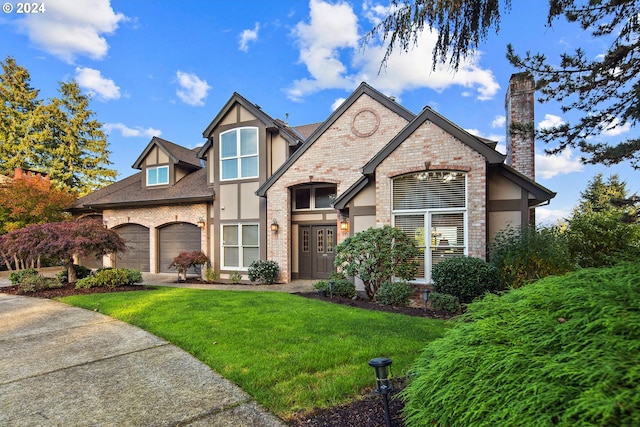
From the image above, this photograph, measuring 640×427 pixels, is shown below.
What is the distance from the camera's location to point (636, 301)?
67.0 inches

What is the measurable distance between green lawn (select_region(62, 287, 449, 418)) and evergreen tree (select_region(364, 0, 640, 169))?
356 cm

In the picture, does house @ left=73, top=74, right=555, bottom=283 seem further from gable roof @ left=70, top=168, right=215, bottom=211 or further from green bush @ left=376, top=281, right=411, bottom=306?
green bush @ left=376, top=281, right=411, bottom=306

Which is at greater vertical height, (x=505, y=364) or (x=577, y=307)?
(x=577, y=307)

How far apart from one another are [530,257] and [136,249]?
16309mm

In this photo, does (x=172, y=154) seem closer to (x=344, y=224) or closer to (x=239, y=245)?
(x=239, y=245)

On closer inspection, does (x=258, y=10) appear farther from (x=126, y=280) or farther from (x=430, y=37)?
(x=126, y=280)

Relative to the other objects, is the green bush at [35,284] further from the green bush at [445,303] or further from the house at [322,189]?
the green bush at [445,303]

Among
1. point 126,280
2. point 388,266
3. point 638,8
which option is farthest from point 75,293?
point 638,8

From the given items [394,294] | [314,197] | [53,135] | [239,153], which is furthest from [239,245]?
[53,135]

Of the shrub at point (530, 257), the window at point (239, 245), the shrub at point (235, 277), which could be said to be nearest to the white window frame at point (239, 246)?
the window at point (239, 245)

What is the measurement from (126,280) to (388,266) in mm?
8333

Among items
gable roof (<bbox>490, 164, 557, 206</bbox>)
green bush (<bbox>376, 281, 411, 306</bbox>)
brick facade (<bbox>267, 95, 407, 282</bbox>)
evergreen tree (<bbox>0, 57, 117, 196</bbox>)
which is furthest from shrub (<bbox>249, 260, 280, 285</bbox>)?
evergreen tree (<bbox>0, 57, 117, 196</bbox>)

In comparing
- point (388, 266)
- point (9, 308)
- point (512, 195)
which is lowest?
point (9, 308)

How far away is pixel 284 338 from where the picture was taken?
489 centimetres
